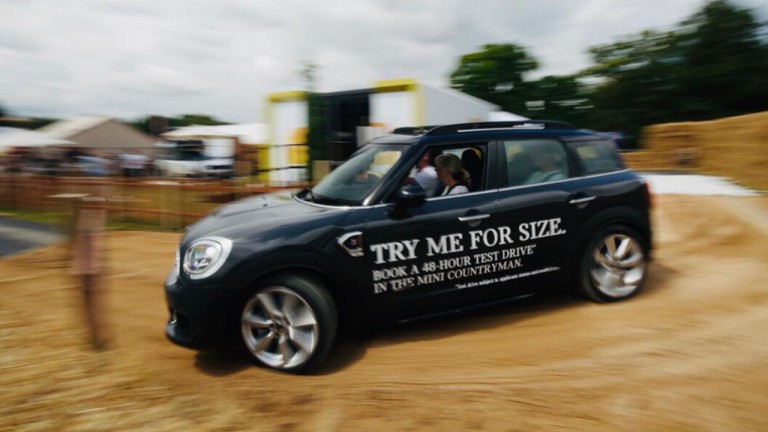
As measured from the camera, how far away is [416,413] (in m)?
3.48

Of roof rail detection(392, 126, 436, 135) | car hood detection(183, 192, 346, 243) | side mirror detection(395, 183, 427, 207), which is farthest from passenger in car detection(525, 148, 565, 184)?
car hood detection(183, 192, 346, 243)

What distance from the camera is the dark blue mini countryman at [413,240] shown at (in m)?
4.16

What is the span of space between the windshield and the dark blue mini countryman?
0.01 meters

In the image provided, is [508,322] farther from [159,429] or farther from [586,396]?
[159,429]

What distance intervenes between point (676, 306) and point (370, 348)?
2910 millimetres

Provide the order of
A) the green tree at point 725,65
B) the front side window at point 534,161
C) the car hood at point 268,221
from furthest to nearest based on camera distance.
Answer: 1. the green tree at point 725,65
2. the front side window at point 534,161
3. the car hood at point 268,221

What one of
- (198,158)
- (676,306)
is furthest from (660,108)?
(676,306)

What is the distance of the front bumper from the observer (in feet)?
13.3

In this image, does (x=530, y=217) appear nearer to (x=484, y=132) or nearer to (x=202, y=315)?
(x=484, y=132)

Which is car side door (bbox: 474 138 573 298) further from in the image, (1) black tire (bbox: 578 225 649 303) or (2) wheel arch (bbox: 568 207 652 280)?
(1) black tire (bbox: 578 225 649 303)

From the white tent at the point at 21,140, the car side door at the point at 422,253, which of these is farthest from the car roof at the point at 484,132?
the white tent at the point at 21,140

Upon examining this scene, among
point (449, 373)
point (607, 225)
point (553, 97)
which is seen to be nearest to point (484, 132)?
point (607, 225)

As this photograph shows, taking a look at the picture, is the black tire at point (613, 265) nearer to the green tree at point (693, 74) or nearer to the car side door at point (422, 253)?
the car side door at point (422, 253)

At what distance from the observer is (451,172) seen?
202 inches
